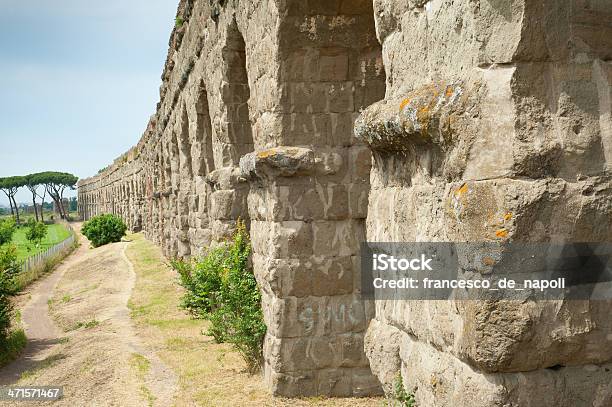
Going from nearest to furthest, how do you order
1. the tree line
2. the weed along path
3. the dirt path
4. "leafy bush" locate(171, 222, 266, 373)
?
the weed along path, "leafy bush" locate(171, 222, 266, 373), the dirt path, the tree line

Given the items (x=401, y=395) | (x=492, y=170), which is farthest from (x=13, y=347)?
(x=492, y=170)

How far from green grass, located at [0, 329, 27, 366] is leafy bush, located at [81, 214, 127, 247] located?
19689mm

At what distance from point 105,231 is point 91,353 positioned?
899 inches

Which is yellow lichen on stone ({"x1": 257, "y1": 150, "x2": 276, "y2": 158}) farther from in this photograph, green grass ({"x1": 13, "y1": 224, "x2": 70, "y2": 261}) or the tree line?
the tree line

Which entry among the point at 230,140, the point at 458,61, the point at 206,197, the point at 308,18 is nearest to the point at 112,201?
the point at 206,197

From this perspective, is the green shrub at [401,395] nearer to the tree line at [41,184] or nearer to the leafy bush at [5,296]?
the leafy bush at [5,296]

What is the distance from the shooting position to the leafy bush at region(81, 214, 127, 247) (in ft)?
98.4

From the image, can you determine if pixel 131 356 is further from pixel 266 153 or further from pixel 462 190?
pixel 462 190

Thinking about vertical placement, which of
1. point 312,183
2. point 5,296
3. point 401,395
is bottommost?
point 5,296

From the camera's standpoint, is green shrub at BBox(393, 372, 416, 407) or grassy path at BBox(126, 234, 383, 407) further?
grassy path at BBox(126, 234, 383, 407)

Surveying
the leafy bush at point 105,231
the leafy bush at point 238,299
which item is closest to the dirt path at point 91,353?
the leafy bush at point 238,299

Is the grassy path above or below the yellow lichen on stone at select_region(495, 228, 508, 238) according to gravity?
below

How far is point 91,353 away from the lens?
8.27 metres

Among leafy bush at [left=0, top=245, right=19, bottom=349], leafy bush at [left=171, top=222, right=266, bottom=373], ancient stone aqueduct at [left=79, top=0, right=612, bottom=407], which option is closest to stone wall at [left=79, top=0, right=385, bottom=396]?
leafy bush at [left=171, top=222, right=266, bottom=373]
